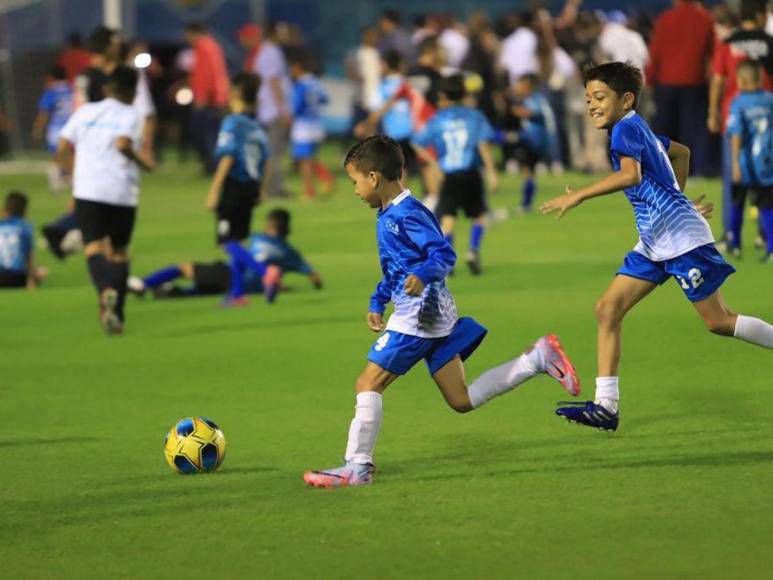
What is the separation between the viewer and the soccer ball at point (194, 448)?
7895 mm

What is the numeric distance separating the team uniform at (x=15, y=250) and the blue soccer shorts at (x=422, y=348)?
8651 mm

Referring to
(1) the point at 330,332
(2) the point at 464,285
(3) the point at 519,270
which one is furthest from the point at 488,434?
(3) the point at 519,270

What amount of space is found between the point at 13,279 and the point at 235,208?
2733 mm

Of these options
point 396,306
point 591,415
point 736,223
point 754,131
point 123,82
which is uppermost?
point 123,82

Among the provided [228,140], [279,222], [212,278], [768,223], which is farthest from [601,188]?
[768,223]

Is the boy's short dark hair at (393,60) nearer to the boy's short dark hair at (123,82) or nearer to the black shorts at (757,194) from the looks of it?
the black shorts at (757,194)

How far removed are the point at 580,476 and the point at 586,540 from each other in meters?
1.12

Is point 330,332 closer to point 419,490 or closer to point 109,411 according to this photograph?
point 109,411

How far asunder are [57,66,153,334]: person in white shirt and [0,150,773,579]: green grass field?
0.49 metres

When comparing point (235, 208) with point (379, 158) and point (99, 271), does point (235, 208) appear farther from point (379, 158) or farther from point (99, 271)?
point (379, 158)

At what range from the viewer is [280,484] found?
25.2 ft

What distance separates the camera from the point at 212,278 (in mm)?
15094

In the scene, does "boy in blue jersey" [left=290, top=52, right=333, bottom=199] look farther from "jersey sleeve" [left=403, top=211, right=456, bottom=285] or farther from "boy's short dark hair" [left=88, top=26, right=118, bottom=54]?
"jersey sleeve" [left=403, top=211, right=456, bottom=285]

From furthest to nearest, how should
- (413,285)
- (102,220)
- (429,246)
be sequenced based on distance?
(102,220) < (429,246) < (413,285)
